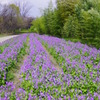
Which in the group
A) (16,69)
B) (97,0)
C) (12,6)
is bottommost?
(16,69)

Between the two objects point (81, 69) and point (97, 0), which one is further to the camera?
point (97, 0)

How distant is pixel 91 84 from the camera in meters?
3.55

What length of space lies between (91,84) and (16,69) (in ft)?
8.66

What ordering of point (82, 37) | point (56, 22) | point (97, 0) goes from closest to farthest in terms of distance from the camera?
point (97, 0)
point (82, 37)
point (56, 22)

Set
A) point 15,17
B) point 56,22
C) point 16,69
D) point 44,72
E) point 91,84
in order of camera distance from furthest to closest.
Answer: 1. point 15,17
2. point 56,22
3. point 16,69
4. point 44,72
5. point 91,84

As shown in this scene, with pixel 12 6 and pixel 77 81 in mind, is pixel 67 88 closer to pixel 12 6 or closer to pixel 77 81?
pixel 77 81

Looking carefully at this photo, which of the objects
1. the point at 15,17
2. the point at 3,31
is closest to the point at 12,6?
the point at 15,17

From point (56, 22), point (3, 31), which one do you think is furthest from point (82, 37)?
point (3, 31)

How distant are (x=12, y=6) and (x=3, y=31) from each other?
Answer: 953 cm

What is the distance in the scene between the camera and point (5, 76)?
4.10 m

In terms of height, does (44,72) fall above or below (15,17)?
below

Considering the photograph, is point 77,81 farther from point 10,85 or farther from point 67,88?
point 10,85

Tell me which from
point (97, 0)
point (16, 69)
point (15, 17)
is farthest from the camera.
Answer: point (15, 17)

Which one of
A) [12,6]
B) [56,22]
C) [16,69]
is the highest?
[12,6]
